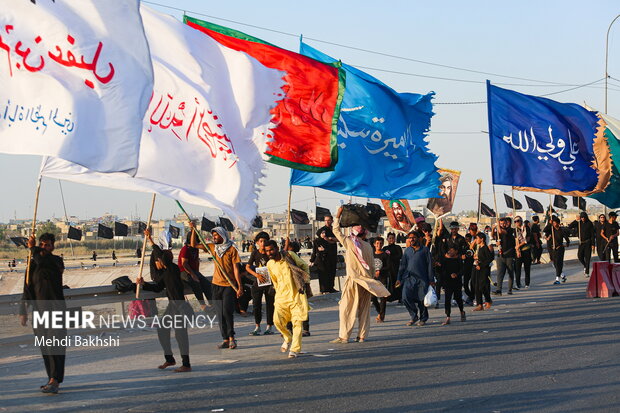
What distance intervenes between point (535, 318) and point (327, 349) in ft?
16.6

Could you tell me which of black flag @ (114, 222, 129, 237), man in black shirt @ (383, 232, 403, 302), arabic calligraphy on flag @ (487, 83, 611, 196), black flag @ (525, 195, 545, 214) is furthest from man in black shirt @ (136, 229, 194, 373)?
black flag @ (114, 222, 129, 237)

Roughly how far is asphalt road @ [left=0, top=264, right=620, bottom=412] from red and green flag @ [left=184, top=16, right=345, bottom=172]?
8.98 feet

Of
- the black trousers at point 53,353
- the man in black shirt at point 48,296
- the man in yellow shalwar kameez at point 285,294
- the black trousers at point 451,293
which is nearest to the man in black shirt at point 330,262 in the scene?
the black trousers at point 451,293

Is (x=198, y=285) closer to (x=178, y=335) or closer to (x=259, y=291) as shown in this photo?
(x=259, y=291)

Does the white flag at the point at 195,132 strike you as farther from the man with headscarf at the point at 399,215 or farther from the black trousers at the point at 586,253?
the black trousers at the point at 586,253

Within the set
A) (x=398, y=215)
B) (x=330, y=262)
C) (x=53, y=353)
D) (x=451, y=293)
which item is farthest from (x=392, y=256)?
(x=53, y=353)

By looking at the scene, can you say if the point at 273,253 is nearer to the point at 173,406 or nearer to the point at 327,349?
the point at 327,349

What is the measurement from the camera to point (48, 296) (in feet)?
31.8

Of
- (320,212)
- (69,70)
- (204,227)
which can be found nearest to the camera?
(69,70)

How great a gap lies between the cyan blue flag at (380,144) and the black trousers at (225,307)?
4133 mm

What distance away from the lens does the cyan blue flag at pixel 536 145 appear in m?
19.6

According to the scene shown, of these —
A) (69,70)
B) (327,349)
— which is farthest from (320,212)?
A: (69,70)

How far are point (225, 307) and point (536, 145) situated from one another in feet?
31.2

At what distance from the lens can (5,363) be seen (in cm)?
1184
